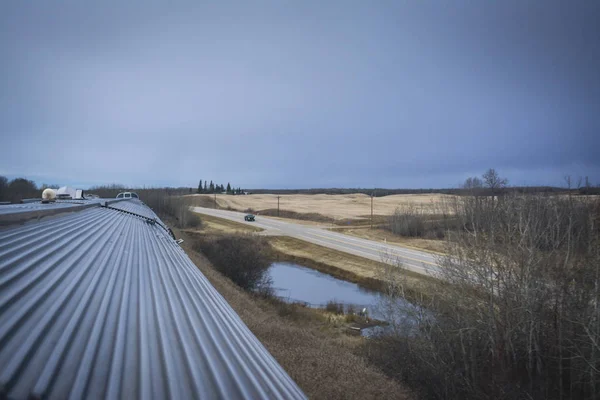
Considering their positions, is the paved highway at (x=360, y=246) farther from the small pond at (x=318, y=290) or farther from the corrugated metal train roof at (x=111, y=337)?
the corrugated metal train roof at (x=111, y=337)

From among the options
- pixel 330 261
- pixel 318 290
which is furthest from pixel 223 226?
pixel 318 290

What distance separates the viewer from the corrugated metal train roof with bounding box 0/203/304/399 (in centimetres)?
191

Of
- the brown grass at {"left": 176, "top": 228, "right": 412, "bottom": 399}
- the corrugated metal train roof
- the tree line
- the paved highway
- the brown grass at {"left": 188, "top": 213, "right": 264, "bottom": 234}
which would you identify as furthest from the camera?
the brown grass at {"left": 188, "top": 213, "right": 264, "bottom": 234}

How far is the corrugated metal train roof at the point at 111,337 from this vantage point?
1.91 metres

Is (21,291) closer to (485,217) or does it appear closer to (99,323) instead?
(99,323)

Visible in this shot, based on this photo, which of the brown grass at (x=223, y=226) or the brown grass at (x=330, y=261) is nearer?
the brown grass at (x=330, y=261)

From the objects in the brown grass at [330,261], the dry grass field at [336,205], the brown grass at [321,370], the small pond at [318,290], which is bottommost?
the small pond at [318,290]

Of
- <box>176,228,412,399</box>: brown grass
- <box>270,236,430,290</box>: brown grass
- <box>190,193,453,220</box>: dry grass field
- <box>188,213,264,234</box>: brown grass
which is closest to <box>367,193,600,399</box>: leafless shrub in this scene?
<box>176,228,412,399</box>: brown grass

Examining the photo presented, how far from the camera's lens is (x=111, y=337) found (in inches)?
99.4

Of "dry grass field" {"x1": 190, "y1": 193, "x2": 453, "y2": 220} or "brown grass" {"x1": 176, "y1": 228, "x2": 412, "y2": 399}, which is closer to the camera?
"brown grass" {"x1": 176, "y1": 228, "x2": 412, "y2": 399}

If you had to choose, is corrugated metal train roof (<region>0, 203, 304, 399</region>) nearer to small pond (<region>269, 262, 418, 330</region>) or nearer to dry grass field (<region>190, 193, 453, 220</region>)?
small pond (<region>269, 262, 418, 330</region>)

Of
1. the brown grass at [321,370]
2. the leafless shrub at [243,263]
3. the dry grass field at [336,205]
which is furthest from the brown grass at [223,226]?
the brown grass at [321,370]

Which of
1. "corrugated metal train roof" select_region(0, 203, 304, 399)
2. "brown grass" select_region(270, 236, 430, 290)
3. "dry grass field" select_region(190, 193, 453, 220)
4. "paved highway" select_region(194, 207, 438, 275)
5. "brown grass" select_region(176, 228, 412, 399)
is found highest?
"corrugated metal train roof" select_region(0, 203, 304, 399)

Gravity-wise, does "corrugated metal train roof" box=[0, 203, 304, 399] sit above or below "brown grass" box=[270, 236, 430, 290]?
above
